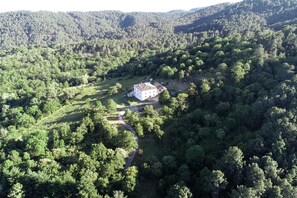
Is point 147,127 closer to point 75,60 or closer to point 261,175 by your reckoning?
point 261,175

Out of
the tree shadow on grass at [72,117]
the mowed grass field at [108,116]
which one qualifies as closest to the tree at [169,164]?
the mowed grass field at [108,116]

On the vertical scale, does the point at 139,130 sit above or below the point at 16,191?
above

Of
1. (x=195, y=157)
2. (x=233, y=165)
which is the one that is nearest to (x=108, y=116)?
(x=195, y=157)

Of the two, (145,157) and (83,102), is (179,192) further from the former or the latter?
(83,102)

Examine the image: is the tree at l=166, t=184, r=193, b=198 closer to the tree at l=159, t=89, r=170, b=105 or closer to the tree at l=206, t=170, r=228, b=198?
the tree at l=206, t=170, r=228, b=198

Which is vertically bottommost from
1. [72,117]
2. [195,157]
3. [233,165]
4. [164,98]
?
[72,117]

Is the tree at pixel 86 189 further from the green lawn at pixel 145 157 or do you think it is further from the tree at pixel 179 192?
the tree at pixel 179 192

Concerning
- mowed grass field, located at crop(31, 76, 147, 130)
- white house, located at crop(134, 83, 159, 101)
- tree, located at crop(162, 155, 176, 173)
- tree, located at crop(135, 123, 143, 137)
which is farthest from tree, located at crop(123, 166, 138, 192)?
white house, located at crop(134, 83, 159, 101)

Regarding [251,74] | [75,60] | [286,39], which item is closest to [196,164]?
[251,74]

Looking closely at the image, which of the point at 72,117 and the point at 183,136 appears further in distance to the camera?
the point at 72,117
